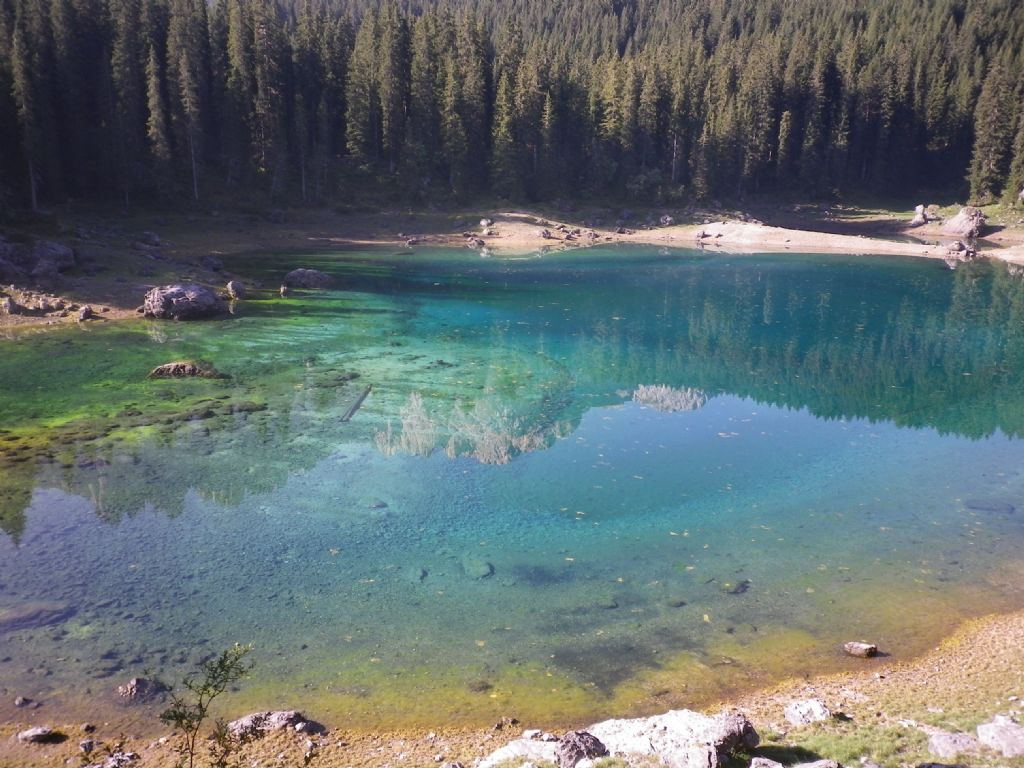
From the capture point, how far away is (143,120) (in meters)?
71.6

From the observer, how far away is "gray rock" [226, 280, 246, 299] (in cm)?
4069

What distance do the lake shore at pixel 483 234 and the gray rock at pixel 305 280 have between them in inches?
46.7

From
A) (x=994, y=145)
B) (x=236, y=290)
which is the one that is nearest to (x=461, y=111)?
(x=236, y=290)

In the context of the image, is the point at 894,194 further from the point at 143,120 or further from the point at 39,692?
the point at 39,692

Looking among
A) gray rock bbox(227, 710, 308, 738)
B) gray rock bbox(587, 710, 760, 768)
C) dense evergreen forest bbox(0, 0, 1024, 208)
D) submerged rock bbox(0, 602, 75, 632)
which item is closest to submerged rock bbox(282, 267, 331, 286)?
dense evergreen forest bbox(0, 0, 1024, 208)

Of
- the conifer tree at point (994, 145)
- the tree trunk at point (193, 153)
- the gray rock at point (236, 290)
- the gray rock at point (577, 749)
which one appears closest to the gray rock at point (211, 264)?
the gray rock at point (236, 290)

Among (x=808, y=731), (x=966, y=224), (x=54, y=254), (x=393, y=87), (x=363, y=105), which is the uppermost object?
(x=393, y=87)

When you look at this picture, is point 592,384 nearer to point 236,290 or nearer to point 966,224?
point 236,290

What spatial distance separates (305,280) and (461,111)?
4356cm

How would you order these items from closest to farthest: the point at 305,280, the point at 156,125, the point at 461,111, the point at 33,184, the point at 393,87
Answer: the point at 305,280 → the point at 33,184 → the point at 156,125 → the point at 393,87 → the point at 461,111

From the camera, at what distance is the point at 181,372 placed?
86.2 ft

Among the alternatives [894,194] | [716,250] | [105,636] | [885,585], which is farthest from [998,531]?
[894,194]

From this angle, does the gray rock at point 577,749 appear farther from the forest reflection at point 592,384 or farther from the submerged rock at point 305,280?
the submerged rock at point 305,280

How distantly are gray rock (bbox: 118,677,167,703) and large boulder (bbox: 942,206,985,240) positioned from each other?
277 feet
